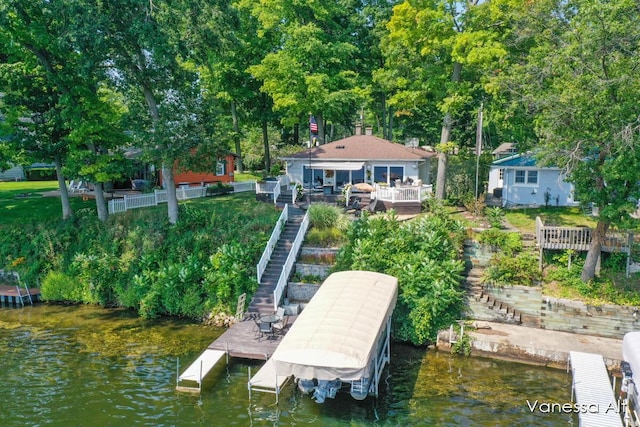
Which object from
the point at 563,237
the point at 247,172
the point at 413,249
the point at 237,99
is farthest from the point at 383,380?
the point at 247,172

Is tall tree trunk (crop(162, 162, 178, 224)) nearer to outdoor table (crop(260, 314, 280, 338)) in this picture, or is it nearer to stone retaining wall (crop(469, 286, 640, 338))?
outdoor table (crop(260, 314, 280, 338))

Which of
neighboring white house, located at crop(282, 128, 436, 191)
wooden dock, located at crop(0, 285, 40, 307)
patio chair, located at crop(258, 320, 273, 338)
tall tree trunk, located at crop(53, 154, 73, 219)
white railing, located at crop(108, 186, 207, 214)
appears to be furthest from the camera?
neighboring white house, located at crop(282, 128, 436, 191)

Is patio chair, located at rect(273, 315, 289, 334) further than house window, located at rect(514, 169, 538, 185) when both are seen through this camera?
No

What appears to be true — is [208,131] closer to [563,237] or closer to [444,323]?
[444,323]

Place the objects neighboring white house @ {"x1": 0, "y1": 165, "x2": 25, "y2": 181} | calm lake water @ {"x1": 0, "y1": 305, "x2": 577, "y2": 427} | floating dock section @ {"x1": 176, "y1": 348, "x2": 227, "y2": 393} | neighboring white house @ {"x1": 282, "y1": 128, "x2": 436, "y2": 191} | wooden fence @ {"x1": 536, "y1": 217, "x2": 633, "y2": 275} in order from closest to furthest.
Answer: calm lake water @ {"x1": 0, "y1": 305, "x2": 577, "y2": 427}, floating dock section @ {"x1": 176, "y1": 348, "x2": 227, "y2": 393}, wooden fence @ {"x1": 536, "y1": 217, "x2": 633, "y2": 275}, neighboring white house @ {"x1": 282, "y1": 128, "x2": 436, "y2": 191}, neighboring white house @ {"x1": 0, "y1": 165, "x2": 25, "y2": 181}

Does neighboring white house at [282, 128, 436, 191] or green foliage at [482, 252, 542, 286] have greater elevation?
neighboring white house at [282, 128, 436, 191]

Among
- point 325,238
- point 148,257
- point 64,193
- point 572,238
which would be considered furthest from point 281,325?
point 64,193

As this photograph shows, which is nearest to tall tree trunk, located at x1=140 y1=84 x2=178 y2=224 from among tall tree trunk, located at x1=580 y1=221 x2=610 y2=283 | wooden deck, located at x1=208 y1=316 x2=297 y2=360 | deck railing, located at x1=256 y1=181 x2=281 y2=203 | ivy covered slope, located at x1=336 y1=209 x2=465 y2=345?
deck railing, located at x1=256 y1=181 x2=281 y2=203
